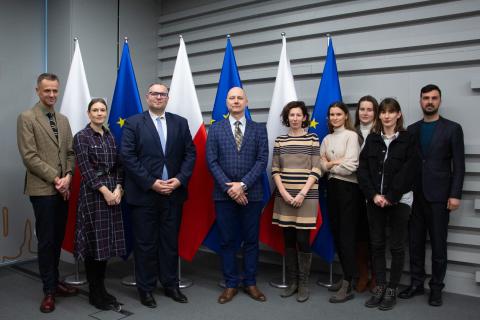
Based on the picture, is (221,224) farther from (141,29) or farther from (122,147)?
(141,29)

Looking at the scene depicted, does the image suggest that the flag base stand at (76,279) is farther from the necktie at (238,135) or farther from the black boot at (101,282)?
the necktie at (238,135)

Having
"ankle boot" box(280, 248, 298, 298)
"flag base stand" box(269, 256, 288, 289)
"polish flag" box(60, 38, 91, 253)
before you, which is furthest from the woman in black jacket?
"polish flag" box(60, 38, 91, 253)

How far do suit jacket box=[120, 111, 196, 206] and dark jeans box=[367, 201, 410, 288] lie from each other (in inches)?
56.1

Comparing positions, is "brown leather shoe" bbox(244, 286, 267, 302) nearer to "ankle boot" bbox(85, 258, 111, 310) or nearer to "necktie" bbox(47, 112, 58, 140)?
"ankle boot" bbox(85, 258, 111, 310)

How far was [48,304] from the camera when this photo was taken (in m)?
3.00

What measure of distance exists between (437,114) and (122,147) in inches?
95.1

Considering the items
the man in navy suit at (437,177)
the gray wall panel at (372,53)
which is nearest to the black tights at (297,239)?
the man in navy suit at (437,177)

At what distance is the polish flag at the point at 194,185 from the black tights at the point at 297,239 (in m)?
0.70

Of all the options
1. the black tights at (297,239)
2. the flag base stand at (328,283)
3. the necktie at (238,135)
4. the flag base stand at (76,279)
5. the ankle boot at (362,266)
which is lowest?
the flag base stand at (76,279)

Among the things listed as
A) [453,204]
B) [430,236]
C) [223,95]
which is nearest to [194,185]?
[223,95]

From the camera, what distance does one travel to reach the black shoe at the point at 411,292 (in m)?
3.29

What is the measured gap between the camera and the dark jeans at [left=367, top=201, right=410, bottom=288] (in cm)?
301

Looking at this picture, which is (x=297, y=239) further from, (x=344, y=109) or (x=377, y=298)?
(x=344, y=109)

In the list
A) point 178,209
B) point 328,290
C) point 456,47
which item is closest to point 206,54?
point 178,209
